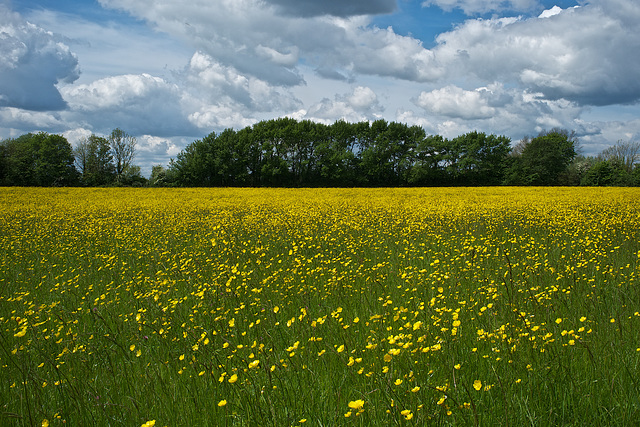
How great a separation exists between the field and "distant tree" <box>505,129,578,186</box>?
172 ft

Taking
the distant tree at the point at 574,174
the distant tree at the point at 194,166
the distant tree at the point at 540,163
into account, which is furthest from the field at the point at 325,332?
the distant tree at the point at 574,174

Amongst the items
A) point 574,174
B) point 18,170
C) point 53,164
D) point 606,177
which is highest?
point 53,164

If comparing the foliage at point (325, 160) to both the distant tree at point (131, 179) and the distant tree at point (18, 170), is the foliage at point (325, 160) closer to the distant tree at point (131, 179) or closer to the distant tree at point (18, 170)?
the distant tree at point (131, 179)

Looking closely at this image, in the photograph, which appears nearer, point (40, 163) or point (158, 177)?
point (40, 163)

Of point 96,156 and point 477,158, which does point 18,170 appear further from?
point 477,158

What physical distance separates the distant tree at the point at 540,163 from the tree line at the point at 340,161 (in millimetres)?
151

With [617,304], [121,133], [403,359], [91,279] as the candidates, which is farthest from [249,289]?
[121,133]

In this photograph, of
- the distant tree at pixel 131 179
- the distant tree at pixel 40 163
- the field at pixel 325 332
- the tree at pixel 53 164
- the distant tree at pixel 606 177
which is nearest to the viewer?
the field at pixel 325 332

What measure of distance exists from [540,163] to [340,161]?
1229 inches

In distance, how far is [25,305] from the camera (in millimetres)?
5203

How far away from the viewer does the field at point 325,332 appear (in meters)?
2.55

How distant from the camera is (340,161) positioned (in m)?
55.8

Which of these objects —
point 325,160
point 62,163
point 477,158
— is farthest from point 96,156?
point 477,158

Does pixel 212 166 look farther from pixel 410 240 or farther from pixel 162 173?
pixel 410 240
